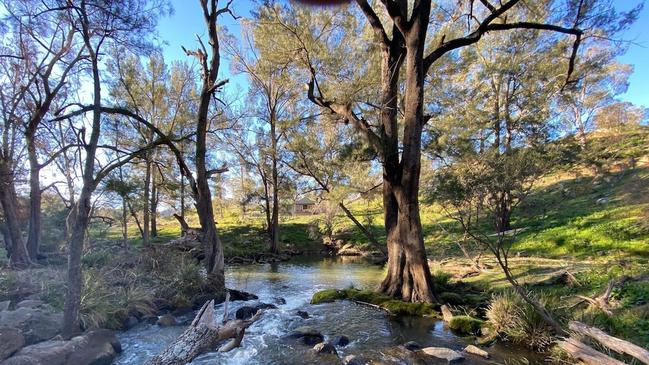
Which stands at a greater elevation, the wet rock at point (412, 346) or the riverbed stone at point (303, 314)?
the riverbed stone at point (303, 314)

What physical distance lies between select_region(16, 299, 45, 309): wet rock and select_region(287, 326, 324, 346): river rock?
214 inches

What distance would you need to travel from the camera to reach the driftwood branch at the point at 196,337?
5.07 metres

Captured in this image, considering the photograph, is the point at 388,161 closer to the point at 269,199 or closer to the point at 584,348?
the point at 584,348

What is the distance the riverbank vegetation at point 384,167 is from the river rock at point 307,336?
1483 millimetres

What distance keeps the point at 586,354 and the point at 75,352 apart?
24.2 ft

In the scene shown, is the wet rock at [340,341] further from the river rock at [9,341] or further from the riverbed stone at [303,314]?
the river rock at [9,341]

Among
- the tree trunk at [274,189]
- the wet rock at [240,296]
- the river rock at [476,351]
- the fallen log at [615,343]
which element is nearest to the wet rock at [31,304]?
the wet rock at [240,296]

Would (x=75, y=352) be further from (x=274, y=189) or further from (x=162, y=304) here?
(x=274, y=189)

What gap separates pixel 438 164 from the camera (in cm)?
1570

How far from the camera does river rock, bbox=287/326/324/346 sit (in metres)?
7.26

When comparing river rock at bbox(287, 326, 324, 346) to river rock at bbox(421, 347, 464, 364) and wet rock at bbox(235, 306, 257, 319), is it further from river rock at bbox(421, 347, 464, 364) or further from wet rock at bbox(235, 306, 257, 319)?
river rock at bbox(421, 347, 464, 364)

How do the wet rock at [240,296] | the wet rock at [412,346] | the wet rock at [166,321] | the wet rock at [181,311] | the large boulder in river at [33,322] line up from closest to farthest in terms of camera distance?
the large boulder in river at [33,322]
the wet rock at [412,346]
the wet rock at [166,321]
the wet rock at [181,311]
the wet rock at [240,296]

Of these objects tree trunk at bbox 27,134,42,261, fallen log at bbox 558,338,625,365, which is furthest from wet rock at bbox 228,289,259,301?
fallen log at bbox 558,338,625,365

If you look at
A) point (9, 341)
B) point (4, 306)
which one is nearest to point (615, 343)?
point (9, 341)
